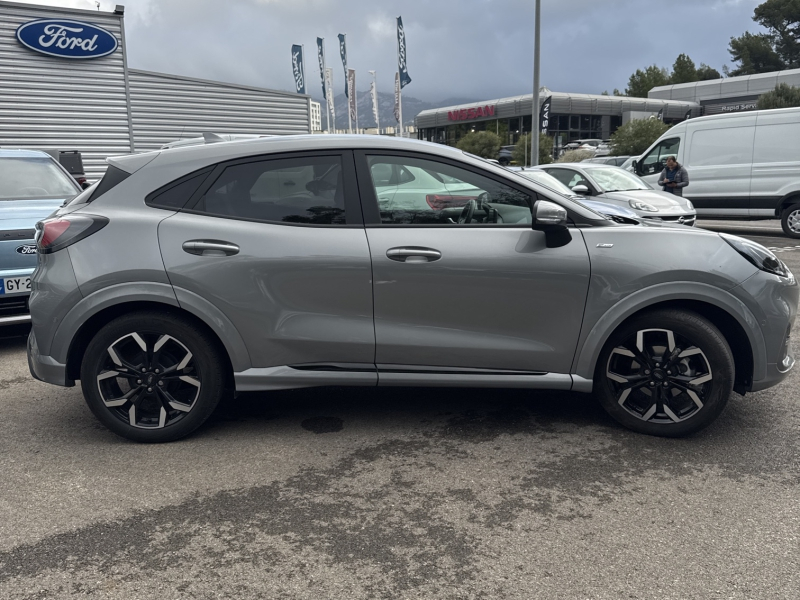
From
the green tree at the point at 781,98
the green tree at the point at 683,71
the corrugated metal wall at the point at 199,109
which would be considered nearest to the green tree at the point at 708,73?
the green tree at the point at 683,71

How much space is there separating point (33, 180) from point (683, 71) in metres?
87.1

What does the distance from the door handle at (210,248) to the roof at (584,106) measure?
57.1 meters

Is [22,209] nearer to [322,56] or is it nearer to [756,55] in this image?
[322,56]

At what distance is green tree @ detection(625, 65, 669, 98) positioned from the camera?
79500 mm

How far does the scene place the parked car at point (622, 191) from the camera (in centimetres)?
1098

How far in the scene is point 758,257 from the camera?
150 inches

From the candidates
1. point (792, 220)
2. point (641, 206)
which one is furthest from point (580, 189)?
point (792, 220)

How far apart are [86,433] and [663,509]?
124 inches

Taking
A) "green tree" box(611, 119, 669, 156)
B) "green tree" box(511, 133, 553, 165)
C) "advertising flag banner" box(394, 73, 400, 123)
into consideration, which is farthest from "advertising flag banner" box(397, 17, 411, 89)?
"green tree" box(611, 119, 669, 156)

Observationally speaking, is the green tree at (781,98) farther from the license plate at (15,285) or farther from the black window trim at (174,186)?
the black window trim at (174,186)

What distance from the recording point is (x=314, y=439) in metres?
3.94

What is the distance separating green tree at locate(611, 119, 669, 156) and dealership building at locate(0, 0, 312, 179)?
27282 millimetres

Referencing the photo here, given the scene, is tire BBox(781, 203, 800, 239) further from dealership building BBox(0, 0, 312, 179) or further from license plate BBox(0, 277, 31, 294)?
dealership building BBox(0, 0, 312, 179)

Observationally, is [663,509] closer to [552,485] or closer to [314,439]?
[552,485]
